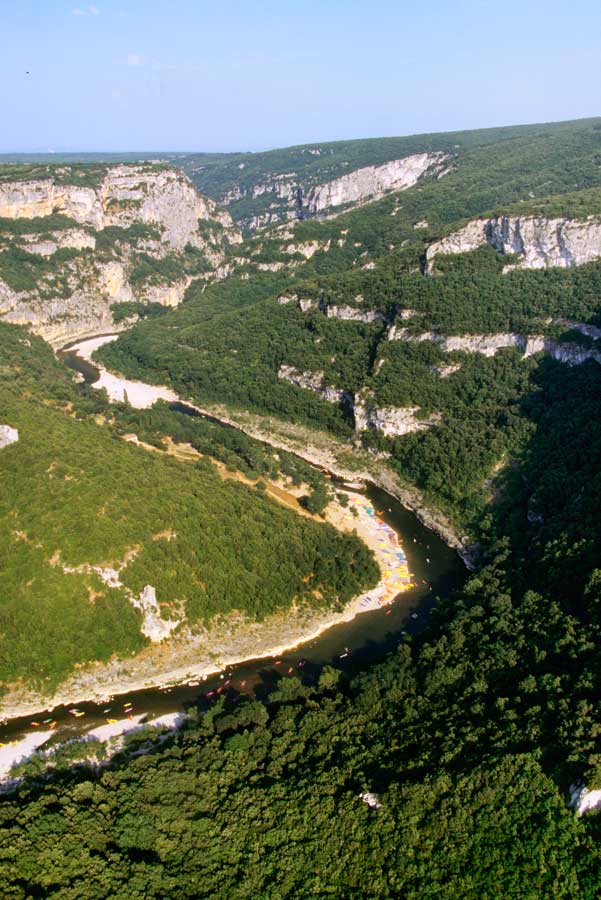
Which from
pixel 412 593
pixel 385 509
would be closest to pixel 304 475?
pixel 385 509

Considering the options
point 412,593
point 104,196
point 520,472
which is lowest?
point 412,593

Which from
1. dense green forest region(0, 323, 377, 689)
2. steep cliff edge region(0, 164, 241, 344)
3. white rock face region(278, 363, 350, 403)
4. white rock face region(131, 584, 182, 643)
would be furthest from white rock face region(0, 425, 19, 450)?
steep cliff edge region(0, 164, 241, 344)

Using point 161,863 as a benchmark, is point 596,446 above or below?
above

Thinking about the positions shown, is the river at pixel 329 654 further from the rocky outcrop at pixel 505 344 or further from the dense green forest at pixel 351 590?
the rocky outcrop at pixel 505 344

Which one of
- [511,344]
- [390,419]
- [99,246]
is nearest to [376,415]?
[390,419]

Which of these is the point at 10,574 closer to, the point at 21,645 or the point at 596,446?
the point at 21,645

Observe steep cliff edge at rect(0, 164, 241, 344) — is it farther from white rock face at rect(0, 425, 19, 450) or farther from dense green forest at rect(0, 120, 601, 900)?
white rock face at rect(0, 425, 19, 450)
